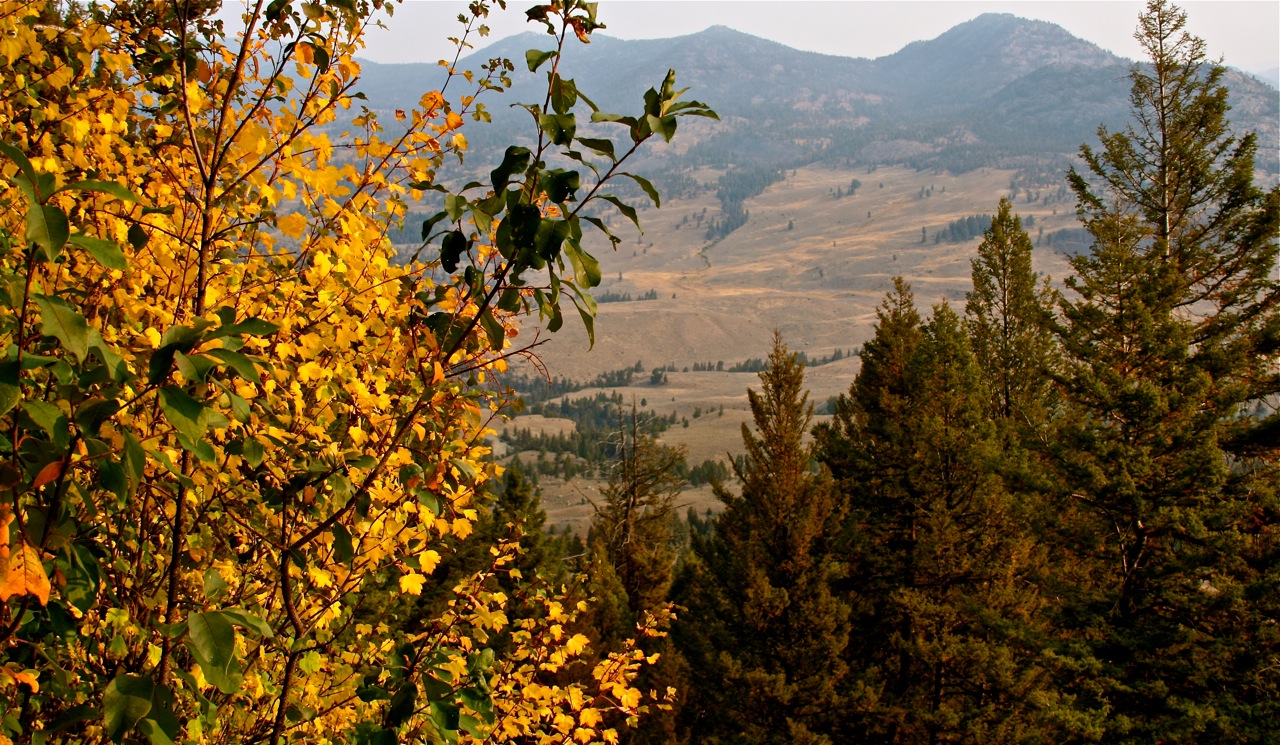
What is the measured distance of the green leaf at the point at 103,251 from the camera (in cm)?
128

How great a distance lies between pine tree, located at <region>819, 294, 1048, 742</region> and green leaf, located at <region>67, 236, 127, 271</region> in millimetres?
12738

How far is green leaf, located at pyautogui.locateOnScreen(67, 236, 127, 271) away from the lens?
1.28 meters

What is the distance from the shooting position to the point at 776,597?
13.4m

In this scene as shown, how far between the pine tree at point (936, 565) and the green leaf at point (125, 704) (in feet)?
40.7

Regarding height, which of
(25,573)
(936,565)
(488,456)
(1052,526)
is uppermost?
(25,573)

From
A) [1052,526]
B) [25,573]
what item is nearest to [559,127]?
[25,573]

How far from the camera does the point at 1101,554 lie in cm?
1152

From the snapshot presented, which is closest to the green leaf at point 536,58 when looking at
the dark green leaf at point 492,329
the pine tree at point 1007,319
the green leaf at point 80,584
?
the dark green leaf at point 492,329

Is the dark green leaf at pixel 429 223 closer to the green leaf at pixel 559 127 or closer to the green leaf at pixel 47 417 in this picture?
the green leaf at pixel 559 127

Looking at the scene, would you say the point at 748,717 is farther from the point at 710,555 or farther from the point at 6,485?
the point at 6,485

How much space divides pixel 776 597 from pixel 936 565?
298 centimetres

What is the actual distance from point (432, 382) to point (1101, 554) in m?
12.1

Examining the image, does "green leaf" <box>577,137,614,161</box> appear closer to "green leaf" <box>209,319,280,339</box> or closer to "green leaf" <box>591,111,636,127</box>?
"green leaf" <box>591,111,636,127</box>

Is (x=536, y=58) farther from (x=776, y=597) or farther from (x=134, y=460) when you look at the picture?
(x=776, y=597)
